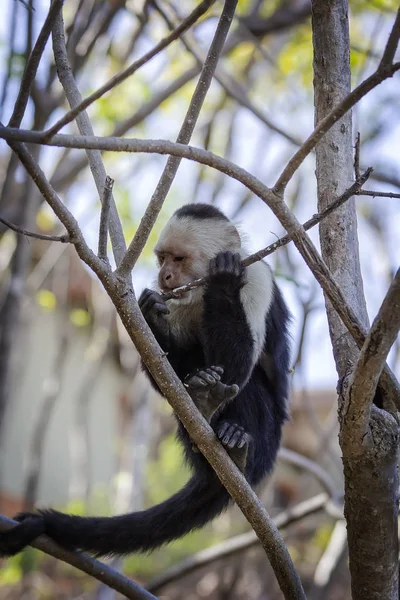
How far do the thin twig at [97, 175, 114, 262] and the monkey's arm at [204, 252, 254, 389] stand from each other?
37.3 inches

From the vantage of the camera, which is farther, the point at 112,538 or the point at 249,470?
the point at 249,470

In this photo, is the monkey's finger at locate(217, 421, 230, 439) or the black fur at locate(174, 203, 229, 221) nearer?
the monkey's finger at locate(217, 421, 230, 439)

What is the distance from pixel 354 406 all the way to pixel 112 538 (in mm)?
1610

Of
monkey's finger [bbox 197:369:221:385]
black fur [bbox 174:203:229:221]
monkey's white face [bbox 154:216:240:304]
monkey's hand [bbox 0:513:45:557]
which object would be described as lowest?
monkey's hand [bbox 0:513:45:557]

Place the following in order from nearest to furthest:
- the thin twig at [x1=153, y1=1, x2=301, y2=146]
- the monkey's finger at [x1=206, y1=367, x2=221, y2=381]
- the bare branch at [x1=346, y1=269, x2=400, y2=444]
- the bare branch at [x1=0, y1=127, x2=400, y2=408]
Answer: the bare branch at [x1=0, y1=127, x2=400, y2=408]
the bare branch at [x1=346, y1=269, x2=400, y2=444]
the monkey's finger at [x1=206, y1=367, x2=221, y2=381]
the thin twig at [x1=153, y1=1, x2=301, y2=146]

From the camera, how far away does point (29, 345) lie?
11578mm

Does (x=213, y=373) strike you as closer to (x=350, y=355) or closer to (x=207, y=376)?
(x=207, y=376)

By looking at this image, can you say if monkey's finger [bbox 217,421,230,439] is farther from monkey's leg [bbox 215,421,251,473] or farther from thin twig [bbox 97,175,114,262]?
thin twig [bbox 97,175,114,262]

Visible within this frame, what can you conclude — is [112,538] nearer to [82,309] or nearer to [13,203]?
[13,203]

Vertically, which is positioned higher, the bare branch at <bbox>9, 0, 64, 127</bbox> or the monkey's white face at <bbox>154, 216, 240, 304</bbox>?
the monkey's white face at <bbox>154, 216, 240, 304</bbox>

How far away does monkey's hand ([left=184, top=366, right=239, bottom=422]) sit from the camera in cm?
318

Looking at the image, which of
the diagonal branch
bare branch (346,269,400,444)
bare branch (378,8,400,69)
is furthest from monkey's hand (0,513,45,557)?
bare branch (378,8,400,69)

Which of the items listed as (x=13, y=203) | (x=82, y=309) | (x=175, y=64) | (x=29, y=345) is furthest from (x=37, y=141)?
(x=29, y=345)

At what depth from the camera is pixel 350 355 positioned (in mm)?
2781
